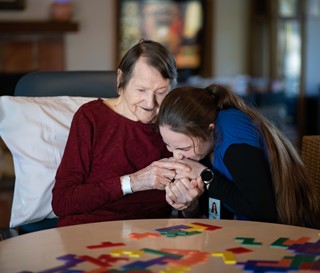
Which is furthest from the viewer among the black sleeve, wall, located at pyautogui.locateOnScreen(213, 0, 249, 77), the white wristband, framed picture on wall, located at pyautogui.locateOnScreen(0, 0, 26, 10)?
wall, located at pyautogui.locateOnScreen(213, 0, 249, 77)

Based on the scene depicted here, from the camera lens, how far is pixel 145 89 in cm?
237

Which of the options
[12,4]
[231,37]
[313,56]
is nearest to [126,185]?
[12,4]

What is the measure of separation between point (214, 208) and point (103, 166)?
407mm

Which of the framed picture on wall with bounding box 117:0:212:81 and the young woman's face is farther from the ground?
the framed picture on wall with bounding box 117:0:212:81

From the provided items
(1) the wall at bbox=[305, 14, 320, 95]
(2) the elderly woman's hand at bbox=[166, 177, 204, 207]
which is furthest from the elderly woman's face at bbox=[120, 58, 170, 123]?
(1) the wall at bbox=[305, 14, 320, 95]

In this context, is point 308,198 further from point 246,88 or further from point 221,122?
point 246,88

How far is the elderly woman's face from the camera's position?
2.36 metres

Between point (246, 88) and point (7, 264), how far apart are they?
253 inches

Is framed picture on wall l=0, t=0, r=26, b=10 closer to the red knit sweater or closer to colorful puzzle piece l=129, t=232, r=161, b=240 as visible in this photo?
the red knit sweater

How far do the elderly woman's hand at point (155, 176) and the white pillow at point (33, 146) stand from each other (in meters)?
0.46

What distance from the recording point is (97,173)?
2.45 metres

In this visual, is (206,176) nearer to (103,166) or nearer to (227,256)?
(103,166)

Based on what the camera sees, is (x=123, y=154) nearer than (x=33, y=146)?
Yes

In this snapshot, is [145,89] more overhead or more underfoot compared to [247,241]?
more overhead
